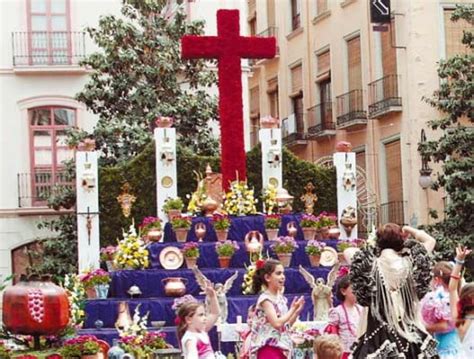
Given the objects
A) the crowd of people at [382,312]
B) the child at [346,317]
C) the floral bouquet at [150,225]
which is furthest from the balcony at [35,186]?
the child at [346,317]

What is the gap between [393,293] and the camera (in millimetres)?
8695

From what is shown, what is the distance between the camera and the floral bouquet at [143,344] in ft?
44.4

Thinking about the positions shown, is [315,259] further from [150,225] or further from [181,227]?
[150,225]

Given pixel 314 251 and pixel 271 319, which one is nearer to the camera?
pixel 271 319

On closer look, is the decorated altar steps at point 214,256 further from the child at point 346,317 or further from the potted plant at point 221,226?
the child at point 346,317

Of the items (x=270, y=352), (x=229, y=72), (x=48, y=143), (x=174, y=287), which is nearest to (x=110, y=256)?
(x=174, y=287)

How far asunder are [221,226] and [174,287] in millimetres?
2573

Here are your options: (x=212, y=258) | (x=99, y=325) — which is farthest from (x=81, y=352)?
(x=212, y=258)

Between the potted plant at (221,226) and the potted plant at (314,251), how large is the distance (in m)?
1.46

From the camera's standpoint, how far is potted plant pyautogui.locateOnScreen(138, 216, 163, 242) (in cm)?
1941

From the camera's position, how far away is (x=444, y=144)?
80.0ft

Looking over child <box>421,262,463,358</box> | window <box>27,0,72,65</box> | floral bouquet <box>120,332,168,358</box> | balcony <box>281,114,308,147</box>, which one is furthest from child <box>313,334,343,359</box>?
balcony <box>281,114,308,147</box>

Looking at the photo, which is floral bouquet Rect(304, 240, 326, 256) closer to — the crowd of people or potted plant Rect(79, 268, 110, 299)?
potted plant Rect(79, 268, 110, 299)

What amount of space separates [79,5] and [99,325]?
50.4 feet
